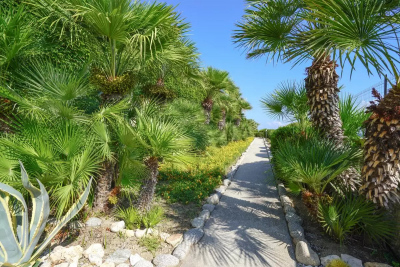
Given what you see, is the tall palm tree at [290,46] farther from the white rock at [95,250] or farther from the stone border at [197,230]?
the white rock at [95,250]

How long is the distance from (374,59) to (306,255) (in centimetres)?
249

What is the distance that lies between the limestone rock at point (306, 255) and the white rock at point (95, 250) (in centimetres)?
258

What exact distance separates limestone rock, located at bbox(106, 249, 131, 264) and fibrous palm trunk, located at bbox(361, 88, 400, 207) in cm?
323

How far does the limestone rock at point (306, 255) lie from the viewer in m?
2.87

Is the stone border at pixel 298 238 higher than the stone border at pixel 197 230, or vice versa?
the stone border at pixel 298 238

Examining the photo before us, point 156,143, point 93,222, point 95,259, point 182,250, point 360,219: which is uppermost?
point 156,143

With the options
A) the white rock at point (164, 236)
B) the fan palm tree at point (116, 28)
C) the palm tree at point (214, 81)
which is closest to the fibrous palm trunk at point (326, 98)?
the fan palm tree at point (116, 28)

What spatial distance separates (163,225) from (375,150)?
3.27 m

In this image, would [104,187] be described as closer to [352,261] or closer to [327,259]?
[327,259]

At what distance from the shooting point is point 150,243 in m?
3.21

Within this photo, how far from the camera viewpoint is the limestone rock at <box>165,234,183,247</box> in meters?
3.29

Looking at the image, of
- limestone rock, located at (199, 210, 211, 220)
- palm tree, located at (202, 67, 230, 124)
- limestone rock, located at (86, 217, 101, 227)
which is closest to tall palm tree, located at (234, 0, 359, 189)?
limestone rock, located at (199, 210, 211, 220)

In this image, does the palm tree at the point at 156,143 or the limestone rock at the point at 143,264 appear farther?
the palm tree at the point at 156,143

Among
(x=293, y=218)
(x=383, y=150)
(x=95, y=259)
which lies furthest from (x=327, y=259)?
(x=95, y=259)
